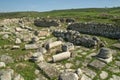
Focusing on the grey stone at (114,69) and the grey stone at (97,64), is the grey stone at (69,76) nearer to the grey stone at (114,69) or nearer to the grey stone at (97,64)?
the grey stone at (97,64)

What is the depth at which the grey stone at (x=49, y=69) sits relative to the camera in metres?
9.11

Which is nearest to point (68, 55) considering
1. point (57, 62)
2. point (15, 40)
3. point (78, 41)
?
point (57, 62)

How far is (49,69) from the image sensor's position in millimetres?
9516

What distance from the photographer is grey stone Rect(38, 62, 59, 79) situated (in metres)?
9.11

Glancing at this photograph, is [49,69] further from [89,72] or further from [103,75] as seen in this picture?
[103,75]

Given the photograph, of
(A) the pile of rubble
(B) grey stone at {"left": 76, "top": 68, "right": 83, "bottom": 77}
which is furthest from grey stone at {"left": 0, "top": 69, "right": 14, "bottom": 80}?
(A) the pile of rubble

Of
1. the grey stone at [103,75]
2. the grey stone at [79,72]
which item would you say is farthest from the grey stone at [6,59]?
the grey stone at [103,75]

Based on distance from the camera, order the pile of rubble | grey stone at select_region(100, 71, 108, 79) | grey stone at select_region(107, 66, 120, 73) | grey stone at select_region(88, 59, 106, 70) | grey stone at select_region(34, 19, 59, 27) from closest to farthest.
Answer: grey stone at select_region(100, 71, 108, 79), grey stone at select_region(107, 66, 120, 73), grey stone at select_region(88, 59, 106, 70), the pile of rubble, grey stone at select_region(34, 19, 59, 27)

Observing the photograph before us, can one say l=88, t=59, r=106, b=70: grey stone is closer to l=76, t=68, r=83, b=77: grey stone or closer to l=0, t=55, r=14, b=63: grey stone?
l=76, t=68, r=83, b=77: grey stone

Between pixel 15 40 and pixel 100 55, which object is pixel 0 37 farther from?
pixel 100 55

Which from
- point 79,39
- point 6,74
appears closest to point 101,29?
point 79,39

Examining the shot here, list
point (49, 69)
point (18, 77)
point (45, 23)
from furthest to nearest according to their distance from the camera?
point (45, 23) → point (49, 69) → point (18, 77)

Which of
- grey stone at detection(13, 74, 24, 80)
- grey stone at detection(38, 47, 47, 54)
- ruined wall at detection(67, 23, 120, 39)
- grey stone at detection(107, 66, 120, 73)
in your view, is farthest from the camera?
ruined wall at detection(67, 23, 120, 39)

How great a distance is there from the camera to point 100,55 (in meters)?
10.8
